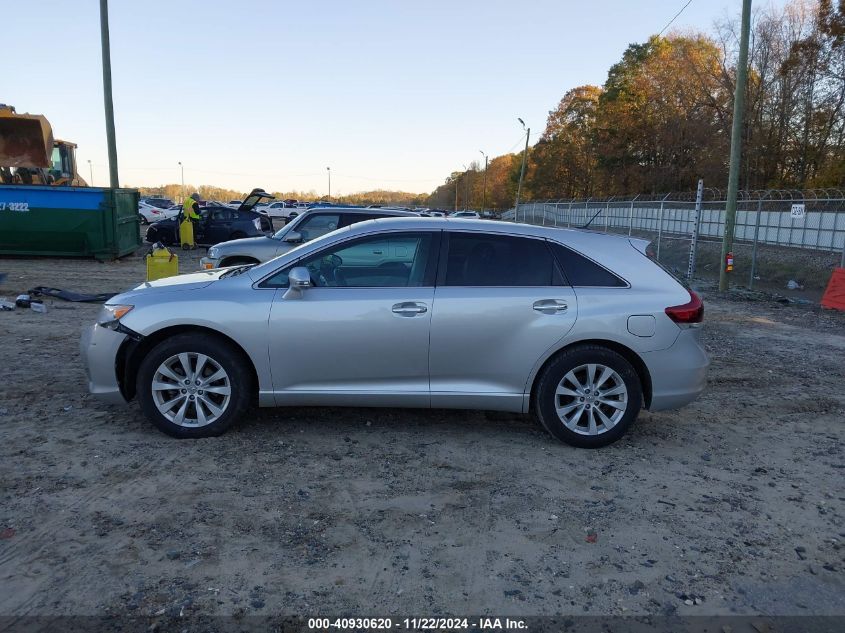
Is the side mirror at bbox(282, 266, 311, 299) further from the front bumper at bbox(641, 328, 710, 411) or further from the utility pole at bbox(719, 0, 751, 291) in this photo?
the utility pole at bbox(719, 0, 751, 291)

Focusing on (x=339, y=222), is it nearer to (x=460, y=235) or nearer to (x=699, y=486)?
(x=460, y=235)

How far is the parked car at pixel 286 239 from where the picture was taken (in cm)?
1061

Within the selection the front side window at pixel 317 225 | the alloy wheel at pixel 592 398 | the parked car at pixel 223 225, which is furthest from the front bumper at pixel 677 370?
the parked car at pixel 223 225

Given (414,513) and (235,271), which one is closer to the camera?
(414,513)

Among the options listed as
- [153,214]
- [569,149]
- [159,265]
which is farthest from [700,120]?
[159,265]

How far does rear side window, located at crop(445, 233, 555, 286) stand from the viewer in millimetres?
5070

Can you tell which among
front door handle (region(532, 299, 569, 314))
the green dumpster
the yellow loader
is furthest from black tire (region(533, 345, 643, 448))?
the yellow loader

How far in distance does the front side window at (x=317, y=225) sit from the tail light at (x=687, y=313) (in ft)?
22.8

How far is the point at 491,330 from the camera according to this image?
492 cm

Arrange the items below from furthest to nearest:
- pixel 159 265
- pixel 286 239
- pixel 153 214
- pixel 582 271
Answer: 1. pixel 153 214
2. pixel 159 265
3. pixel 286 239
4. pixel 582 271

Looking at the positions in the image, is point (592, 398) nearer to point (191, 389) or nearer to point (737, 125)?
point (191, 389)

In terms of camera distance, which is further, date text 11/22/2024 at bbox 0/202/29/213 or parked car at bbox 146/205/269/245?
parked car at bbox 146/205/269/245

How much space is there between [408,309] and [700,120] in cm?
5239

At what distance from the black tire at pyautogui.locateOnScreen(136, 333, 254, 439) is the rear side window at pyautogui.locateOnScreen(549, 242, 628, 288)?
2.47 meters
